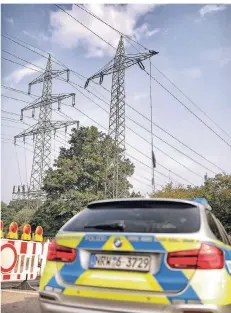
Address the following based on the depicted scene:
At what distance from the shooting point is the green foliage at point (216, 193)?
30.5 meters

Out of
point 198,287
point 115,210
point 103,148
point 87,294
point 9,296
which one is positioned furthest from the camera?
point 103,148

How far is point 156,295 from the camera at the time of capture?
2529 millimetres

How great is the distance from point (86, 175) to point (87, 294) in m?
45.0

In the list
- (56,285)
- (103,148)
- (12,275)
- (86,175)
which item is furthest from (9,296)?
(103,148)

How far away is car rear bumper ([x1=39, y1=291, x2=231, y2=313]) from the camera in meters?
2.49

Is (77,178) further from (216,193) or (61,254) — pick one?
(61,254)

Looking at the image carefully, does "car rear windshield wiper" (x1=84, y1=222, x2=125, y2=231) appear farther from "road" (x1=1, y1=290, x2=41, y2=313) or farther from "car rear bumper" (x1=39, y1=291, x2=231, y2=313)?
"road" (x1=1, y1=290, x2=41, y2=313)

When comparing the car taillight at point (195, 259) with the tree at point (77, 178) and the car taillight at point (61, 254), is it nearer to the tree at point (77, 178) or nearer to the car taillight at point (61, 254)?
the car taillight at point (61, 254)

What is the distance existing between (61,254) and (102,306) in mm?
516

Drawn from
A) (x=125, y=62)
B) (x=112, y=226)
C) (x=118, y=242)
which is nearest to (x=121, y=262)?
(x=118, y=242)

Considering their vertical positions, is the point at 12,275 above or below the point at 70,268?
below

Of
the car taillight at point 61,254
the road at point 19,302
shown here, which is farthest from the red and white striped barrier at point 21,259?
the car taillight at point 61,254

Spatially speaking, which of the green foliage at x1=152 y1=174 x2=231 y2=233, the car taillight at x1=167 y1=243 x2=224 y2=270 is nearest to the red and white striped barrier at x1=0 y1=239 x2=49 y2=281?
the car taillight at x1=167 y1=243 x2=224 y2=270

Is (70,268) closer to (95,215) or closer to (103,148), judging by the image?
(95,215)
